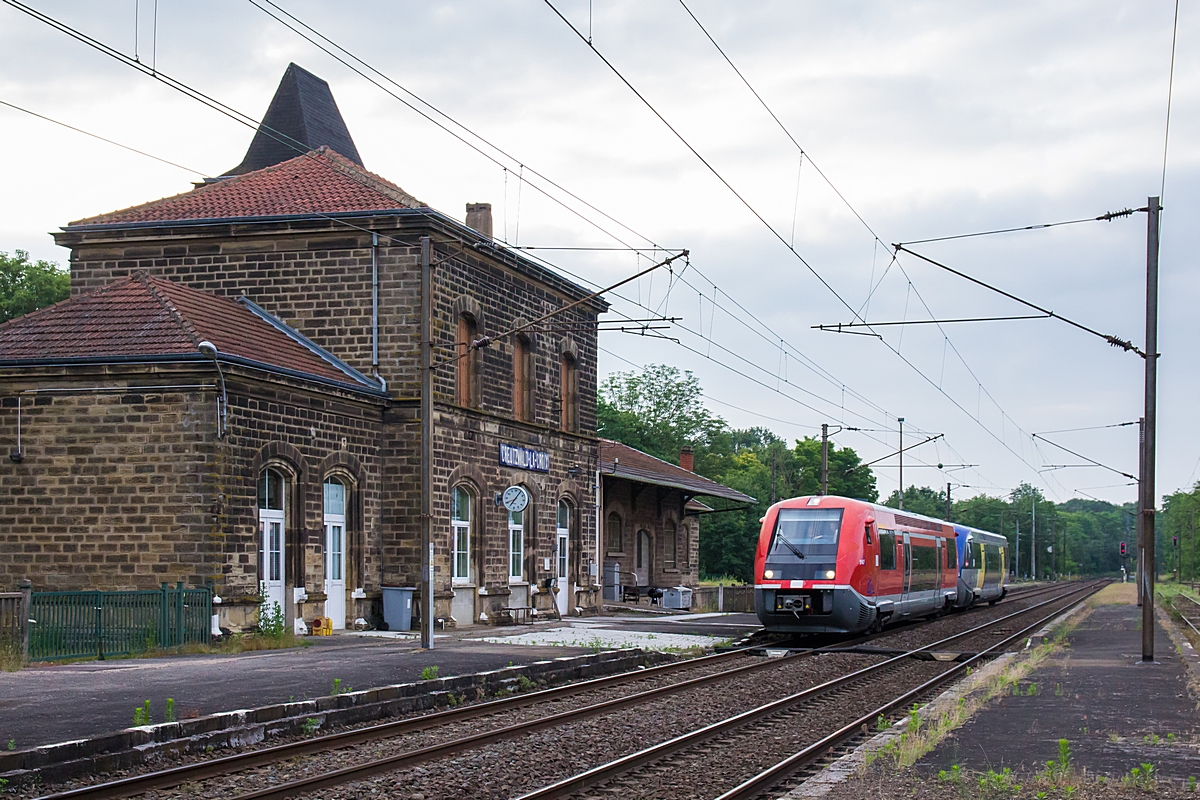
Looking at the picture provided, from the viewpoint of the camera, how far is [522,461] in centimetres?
3009

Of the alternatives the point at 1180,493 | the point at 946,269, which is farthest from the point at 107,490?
the point at 1180,493

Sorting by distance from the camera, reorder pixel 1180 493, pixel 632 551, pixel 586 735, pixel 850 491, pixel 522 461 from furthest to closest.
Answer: pixel 1180 493, pixel 850 491, pixel 632 551, pixel 522 461, pixel 586 735

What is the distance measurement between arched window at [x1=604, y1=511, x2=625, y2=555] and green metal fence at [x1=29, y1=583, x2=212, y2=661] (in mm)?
19456

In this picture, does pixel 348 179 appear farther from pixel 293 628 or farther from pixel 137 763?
pixel 137 763

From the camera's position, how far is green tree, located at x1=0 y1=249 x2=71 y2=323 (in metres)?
42.6

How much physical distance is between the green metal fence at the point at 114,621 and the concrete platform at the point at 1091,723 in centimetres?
1175

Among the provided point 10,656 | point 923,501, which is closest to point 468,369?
point 10,656

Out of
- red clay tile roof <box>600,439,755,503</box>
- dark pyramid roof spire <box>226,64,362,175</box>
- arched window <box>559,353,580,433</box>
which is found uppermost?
dark pyramid roof spire <box>226,64,362,175</box>

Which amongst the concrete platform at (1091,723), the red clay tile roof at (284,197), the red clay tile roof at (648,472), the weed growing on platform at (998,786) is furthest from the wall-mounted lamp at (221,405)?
the red clay tile roof at (648,472)

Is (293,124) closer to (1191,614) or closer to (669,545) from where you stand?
(669,545)

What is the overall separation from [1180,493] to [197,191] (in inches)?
5577

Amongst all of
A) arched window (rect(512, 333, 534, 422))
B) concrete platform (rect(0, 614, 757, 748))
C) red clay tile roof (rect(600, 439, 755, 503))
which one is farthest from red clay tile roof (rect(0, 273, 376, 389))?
red clay tile roof (rect(600, 439, 755, 503))

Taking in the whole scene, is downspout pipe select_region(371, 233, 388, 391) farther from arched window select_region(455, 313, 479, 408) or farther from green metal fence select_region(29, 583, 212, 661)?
green metal fence select_region(29, 583, 212, 661)

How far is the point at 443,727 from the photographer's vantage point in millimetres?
12906
